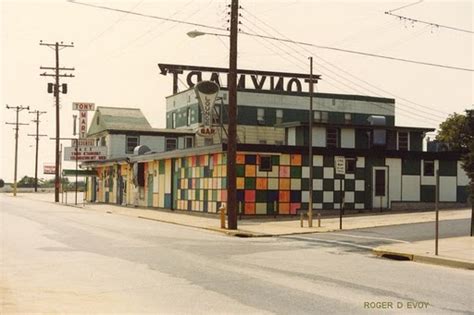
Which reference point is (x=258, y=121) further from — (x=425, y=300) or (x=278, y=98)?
(x=425, y=300)

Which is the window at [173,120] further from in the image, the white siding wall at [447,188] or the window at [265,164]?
the white siding wall at [447,188]

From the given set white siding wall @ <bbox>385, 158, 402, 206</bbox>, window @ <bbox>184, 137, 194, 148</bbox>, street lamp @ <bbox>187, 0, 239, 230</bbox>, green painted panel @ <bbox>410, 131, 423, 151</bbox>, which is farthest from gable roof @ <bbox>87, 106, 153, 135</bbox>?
street lamp @ <bbox>187, 0, 239, 230</bbox>

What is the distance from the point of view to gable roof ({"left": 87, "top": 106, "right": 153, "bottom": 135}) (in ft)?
235

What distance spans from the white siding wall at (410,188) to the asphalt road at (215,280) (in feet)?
64.5

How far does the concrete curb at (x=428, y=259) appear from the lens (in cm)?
1591

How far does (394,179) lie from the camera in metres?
39.8

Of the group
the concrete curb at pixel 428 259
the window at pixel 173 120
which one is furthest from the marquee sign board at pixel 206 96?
the window at pixel 173 120

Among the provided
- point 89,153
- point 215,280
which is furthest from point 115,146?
point 215,280

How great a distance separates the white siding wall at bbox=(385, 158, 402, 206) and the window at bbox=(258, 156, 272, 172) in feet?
26.0

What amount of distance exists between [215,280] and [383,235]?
43.0 feet

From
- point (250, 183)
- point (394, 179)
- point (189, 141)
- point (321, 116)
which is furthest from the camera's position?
point (321, 116)

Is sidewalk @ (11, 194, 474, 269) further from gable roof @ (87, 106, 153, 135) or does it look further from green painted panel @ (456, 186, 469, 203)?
gable roof @ (87, 106, 153, 135)

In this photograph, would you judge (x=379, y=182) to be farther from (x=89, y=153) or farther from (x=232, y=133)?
(x=89, y=153)

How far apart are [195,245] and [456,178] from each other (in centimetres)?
2518
